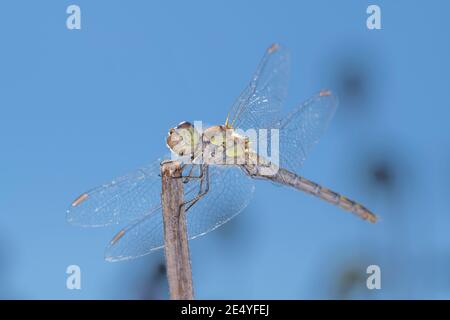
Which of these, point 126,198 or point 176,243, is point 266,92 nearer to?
point 126,198

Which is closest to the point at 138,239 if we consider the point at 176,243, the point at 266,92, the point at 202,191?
the point at 202,191

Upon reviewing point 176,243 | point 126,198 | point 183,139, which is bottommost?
point 176,243

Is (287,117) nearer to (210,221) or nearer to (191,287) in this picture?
(210,221)

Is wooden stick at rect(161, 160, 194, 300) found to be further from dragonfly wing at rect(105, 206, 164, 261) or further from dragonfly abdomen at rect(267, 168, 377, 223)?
dragonfly abdomen at rect(267, 168, 377, 223)

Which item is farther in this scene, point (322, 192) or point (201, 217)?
point (322, 192)

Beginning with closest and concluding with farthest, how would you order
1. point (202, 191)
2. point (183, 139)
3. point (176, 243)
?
1. point (176, 243)
2. point (183, 139)
3. point (202, 191)
